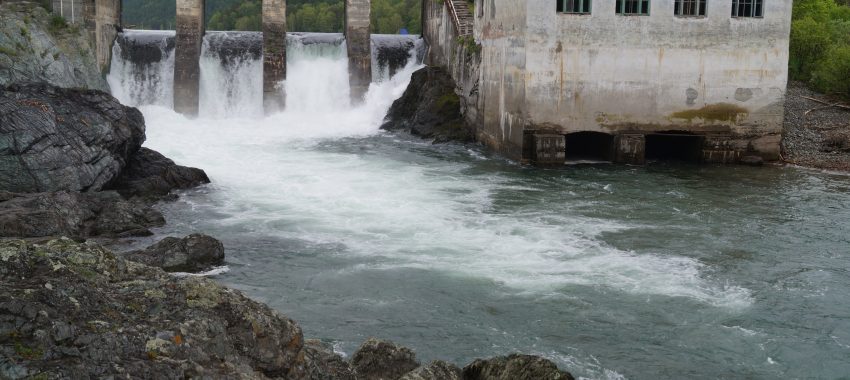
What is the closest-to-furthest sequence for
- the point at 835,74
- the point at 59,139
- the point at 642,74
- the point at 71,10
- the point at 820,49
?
the point at 59,139, the point at 642,74, the point at 835,74, the point at 71,10, the point at 820,49

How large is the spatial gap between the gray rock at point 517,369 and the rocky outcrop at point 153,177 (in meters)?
12.8

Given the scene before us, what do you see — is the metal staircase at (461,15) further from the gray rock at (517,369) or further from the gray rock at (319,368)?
the gray rock at (319,368)

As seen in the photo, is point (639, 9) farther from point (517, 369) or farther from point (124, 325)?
point (124, 325)

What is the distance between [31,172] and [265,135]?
47.0ft

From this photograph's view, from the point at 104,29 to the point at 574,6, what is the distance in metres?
19.0

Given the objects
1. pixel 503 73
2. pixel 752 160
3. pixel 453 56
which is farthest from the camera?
pixel 453 56

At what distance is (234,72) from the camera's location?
1345 inches

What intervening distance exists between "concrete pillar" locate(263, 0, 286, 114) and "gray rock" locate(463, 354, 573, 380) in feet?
88.4

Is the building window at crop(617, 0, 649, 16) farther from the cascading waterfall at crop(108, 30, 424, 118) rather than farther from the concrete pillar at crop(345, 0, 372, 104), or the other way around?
the cascading waterfall at crop(108, 30, 424, 118)

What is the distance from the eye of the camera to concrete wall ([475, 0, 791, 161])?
23.4 metres

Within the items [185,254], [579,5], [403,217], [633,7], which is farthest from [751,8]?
[185,254]

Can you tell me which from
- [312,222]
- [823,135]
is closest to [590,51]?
[823,135]

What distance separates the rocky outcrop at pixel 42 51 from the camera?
69.3 ft

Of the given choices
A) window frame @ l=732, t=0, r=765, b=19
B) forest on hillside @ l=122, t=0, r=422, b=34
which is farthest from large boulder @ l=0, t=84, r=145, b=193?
forest on hillside @ l=122, t=0, r=422, b=34
